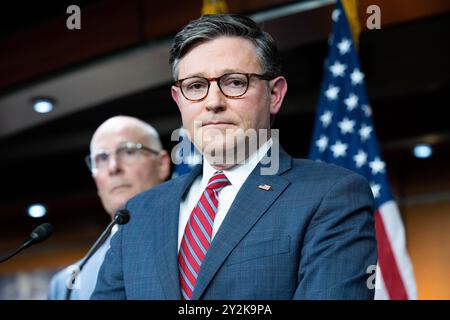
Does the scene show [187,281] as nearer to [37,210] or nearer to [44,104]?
[44,104]

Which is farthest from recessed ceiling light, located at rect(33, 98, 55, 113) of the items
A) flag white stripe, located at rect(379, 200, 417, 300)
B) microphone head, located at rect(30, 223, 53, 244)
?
microphone head, located at rect(30, 223, 53, 244)

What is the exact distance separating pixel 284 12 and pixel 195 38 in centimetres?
345

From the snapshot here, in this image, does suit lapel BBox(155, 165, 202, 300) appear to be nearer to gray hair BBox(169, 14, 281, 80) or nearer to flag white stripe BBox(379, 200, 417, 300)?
gray hair BBox(169, 14, 281, 80)

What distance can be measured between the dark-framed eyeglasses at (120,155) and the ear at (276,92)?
1675 mm

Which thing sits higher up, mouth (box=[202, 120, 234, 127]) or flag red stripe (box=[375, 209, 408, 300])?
mouth (box=[202, 120, 234, 127])

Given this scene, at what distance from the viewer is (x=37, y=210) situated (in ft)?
32.8

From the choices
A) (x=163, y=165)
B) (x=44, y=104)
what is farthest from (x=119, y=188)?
(x=44, y=104)

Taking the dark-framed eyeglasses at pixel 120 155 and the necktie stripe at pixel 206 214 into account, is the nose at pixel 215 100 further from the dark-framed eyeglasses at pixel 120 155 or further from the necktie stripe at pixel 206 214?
the dark-framed eyeglasses at pixel 120 155

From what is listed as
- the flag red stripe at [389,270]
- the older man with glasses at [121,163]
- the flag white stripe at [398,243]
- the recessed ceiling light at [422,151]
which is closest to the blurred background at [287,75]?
the recessed ceiling light at [422,151]

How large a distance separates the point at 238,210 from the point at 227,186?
0.14 metres

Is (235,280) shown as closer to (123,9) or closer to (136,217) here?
(136,217)

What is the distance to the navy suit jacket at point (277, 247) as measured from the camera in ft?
5.26

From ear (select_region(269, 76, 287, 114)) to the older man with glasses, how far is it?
1.60m

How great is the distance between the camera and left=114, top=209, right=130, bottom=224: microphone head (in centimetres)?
186
